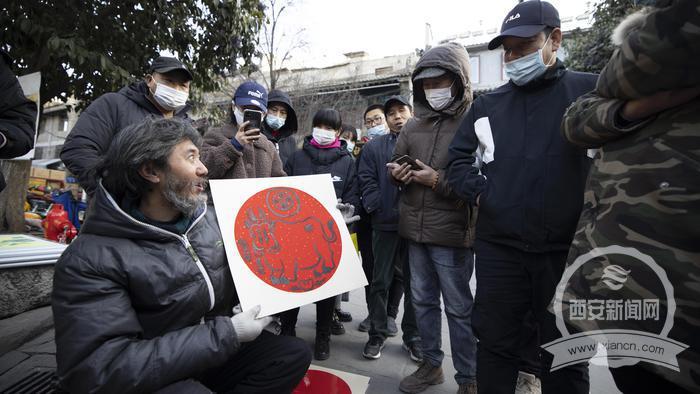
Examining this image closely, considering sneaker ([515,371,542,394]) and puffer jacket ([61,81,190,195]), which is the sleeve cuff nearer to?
puffer jacket ([61,81,190,195])

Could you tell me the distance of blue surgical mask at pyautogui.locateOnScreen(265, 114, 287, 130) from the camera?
3.36 metres

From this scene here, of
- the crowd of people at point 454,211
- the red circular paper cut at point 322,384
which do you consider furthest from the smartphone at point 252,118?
the red circular paper cut at point 322,384

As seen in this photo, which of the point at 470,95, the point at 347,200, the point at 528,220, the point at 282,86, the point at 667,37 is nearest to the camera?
the point at 667,37

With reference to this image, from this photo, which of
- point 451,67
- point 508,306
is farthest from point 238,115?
point 508,306

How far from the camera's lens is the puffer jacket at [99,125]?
2.22 m

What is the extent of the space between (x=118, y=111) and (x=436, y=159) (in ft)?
6.67

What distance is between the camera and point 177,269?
1.45 meters

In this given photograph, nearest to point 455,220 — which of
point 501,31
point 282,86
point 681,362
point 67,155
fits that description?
point 501,31

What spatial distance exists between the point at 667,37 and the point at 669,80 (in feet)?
0.37

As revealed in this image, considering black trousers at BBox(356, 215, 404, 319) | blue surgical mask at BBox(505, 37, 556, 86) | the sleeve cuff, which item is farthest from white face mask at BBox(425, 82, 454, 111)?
black trousers at BBox(356, 215, 404, 319)

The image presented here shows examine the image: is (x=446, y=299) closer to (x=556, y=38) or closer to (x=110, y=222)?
(x=556, y=38)

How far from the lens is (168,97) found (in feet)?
8.65

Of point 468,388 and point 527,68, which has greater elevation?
point 527,68

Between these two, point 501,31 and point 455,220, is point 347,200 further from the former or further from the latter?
point 501,31
